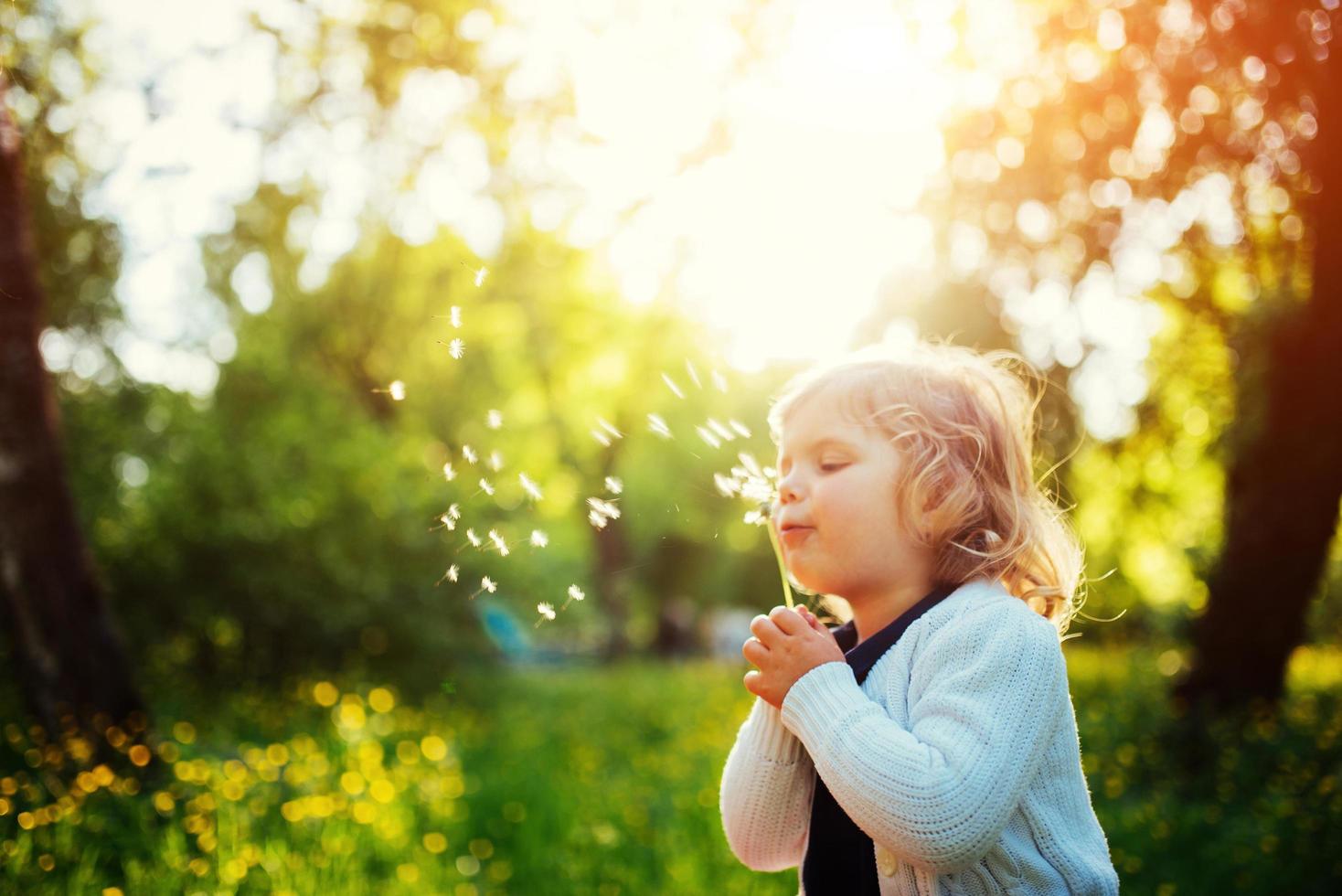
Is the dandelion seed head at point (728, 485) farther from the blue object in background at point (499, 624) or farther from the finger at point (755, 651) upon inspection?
the blue object in background at point (499, 624)

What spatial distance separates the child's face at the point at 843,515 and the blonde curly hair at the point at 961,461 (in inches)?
1.5

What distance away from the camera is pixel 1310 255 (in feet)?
20.9

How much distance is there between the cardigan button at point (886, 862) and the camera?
1720 millimetres

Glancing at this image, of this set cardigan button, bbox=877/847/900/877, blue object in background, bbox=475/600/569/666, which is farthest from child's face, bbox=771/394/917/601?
blue object in background, bbox=475/600/569/666

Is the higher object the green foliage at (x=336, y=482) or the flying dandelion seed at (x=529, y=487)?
the flying dandelion seed at (x=529, y=487)

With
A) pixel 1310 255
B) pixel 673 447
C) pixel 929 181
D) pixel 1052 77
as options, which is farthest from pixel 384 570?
pixel 673 447

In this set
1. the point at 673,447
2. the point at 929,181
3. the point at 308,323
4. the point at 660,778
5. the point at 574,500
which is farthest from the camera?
the point at 673,447

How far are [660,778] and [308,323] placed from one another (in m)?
12.4

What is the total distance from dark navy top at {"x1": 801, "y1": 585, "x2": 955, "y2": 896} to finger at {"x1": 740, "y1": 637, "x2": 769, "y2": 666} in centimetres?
17

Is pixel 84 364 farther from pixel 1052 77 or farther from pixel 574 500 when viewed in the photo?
pixel 574 500

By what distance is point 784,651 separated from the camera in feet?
6.07

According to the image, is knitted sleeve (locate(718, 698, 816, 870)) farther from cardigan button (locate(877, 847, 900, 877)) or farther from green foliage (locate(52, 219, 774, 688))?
green foliage (locate(52, 219, 774, 688))

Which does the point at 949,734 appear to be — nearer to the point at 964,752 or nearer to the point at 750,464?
the point at 964,752

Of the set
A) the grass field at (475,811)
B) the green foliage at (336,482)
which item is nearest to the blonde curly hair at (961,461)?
the green foliage at (336,482)
